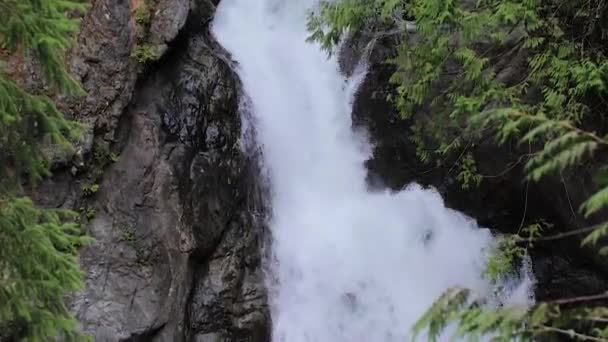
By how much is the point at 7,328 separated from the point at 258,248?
483cm

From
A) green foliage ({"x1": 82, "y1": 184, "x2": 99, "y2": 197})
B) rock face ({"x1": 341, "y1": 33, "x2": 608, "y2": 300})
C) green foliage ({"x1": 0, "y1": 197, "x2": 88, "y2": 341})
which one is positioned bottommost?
green foliage ({"x1": 0, "y1": 197, "x2": 88, "y2": 341})

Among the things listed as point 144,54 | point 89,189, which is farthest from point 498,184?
point 89,189

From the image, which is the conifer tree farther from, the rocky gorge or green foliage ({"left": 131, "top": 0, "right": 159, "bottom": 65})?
green foliage ({"left": 131, "top": 0, "right": 159, "bottom": 65})

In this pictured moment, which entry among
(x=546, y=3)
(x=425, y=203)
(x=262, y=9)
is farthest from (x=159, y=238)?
(x=262, y=9)

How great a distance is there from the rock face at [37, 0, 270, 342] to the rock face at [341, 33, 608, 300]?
2427mm

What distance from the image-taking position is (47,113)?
3.74m

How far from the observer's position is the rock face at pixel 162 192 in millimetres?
6605

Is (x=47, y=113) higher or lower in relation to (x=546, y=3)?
lower

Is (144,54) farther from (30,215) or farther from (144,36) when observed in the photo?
(30,215)

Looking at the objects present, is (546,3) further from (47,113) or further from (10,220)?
(10,220)

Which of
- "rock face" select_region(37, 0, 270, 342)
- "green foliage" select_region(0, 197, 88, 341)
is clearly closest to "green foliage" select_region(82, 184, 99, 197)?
"rock face" select_region(37, 0, 270, 342)

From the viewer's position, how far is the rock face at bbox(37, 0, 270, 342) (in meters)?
6.61

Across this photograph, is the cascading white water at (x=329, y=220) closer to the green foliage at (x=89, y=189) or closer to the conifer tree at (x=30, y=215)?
the green foliage at (x=89, y=189)

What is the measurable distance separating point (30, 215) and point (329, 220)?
5.70 m
